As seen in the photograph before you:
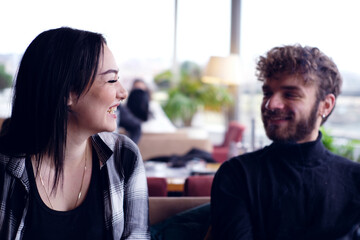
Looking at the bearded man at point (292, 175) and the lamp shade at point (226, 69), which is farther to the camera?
the lamp shade at point (226, 69)

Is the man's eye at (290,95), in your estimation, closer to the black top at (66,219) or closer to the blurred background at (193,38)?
the black top at (66,219)

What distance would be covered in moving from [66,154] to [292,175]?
0.84 meters

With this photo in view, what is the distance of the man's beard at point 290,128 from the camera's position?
1.69 metres

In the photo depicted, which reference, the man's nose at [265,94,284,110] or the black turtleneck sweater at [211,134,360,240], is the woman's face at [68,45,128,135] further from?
the man's nose at [265,94,284,110]

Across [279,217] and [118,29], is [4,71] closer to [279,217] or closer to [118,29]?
[118,29]

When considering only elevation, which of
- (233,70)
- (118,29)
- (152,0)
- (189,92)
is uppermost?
(152,0)

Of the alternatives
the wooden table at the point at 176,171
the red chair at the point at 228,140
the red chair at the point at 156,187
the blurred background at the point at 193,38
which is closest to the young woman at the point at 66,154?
the red chair at the point at 156,187

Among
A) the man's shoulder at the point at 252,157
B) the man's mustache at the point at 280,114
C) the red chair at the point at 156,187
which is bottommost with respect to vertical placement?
the red chair at the point at 156,187

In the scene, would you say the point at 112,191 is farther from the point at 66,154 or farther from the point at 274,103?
the point at 274,103

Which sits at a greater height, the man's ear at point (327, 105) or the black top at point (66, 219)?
the man's ear at point (327, 105)

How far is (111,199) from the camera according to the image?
151 cm

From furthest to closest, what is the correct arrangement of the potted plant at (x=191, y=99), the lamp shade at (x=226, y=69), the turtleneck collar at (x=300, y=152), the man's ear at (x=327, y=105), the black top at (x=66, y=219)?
the potted plant at (x=191, y=99), the lamp shade at (x=226, y=69), the man's ear at (x=327, y=105), the turtleneck collar at (x=300, y=152), the black top at (x=66, y=219)

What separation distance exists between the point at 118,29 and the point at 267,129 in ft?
24.4

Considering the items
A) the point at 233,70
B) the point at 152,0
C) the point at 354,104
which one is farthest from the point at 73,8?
the point at 354,104
